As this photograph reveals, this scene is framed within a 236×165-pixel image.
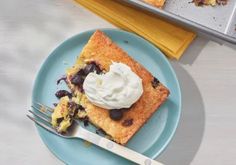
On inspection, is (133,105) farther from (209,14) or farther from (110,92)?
(209,14)

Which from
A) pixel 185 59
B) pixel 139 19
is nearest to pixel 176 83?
pixel 185 59

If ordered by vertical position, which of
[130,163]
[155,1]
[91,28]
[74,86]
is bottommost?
[130,163]

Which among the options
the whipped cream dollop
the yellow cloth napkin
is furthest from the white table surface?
the whipped cream dollop

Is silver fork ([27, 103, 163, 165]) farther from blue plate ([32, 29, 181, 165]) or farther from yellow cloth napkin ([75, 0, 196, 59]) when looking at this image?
yellow cloth napkin ([75, 0, 196, 59])

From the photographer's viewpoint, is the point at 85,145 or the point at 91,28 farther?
the point at 91,28

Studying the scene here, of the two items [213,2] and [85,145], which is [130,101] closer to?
[85,145]
